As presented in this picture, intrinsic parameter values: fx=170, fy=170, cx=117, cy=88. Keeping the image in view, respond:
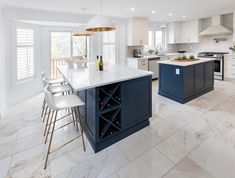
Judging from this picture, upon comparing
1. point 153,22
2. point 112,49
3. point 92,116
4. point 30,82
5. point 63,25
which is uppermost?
point 153,22

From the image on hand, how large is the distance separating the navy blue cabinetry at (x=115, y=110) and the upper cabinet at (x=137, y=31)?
3.92 meters

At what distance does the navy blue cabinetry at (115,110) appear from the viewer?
7.95 ft

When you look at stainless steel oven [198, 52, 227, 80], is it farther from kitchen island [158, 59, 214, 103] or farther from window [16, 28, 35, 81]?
window [16, 28, 35, 81]

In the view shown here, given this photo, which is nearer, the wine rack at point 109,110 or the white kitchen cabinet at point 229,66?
the wine rack at point 109,110

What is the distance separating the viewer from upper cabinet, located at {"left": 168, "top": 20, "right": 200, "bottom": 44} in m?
7.58

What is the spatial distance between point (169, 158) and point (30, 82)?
471cm

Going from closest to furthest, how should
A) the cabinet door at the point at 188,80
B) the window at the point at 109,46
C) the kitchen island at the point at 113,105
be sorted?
the kitchen island at the point at 113,105
the cabinet door at the point at 188,80
the window at the point at 109,46

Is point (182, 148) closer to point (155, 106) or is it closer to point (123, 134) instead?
point (123, 134)

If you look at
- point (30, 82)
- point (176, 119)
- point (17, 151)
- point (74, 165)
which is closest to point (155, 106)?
point (176, 119)

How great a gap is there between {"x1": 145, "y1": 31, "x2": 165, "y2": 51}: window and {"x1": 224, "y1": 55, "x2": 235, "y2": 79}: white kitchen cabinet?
2.95 metres

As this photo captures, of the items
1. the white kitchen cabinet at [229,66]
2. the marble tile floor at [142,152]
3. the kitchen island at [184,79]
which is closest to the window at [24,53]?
the marble tile floor at [142,152]

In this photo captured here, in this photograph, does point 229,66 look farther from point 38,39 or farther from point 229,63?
point 38,39

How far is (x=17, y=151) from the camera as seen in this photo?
246 cm

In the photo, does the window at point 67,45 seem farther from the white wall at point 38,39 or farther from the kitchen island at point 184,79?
the kitchen island at point 184,79
